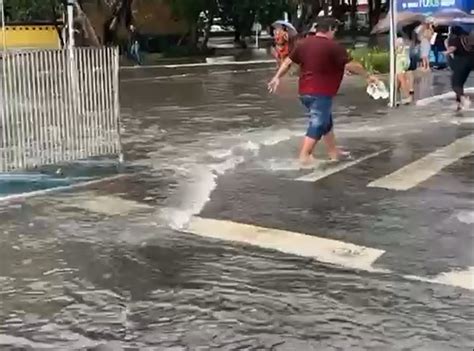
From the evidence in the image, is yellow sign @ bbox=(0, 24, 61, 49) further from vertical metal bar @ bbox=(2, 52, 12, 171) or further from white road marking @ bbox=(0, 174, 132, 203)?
white road marking @ bbox=(0, 174, 132, 203)

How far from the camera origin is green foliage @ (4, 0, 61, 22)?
132 feet

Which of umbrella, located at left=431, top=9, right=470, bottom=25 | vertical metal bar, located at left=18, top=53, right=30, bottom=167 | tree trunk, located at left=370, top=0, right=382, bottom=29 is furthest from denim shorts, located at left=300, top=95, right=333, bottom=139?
tree trunk, located at left=370, top=0, right=382, bottom=29

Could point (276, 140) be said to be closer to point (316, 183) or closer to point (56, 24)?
point (316, 183)

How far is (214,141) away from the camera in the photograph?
13273 millimetres

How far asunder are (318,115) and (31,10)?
33.9 m

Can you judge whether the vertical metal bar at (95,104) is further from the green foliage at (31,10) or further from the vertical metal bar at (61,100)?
the green foliage at (31,10)

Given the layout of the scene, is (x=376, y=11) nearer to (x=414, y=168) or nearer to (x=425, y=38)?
(x=425, y=38)

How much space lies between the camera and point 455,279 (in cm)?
633

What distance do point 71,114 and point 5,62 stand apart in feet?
3.37

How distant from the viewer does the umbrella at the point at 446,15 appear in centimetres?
2155

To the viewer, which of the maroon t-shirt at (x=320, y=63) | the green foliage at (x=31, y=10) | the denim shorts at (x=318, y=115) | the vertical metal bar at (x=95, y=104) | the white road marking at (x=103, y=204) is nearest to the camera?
the white road marking at (x=103, y=204)

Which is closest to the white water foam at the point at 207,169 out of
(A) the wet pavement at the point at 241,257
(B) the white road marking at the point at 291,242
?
(A) the wet pavement at the point at 241,257

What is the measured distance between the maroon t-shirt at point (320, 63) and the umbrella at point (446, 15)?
1130cm

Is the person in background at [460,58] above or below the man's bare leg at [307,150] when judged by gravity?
above
